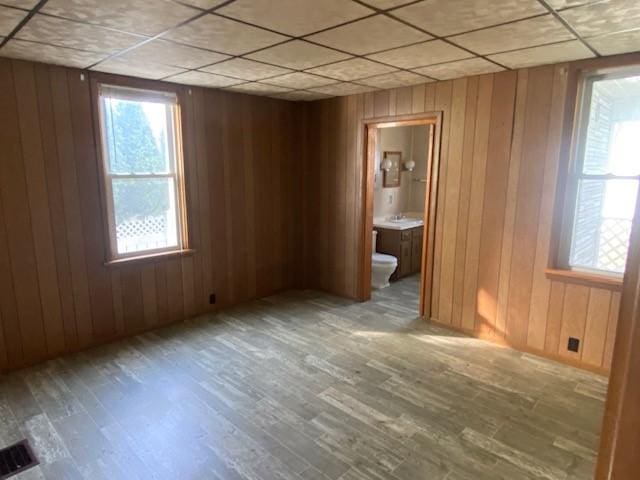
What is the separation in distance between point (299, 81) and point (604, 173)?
8.62 feet

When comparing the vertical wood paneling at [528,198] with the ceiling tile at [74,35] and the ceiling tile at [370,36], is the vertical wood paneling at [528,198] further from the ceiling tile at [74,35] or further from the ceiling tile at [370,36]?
the ceiling tile at [74,35]

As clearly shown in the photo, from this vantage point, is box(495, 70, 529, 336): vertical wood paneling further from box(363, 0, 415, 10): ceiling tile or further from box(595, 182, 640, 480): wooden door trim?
box(595, 182, 640, 480): wooden door trim

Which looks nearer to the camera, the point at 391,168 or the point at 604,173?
the point at 604,173

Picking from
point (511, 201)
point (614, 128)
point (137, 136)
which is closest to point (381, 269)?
point (511, 201)

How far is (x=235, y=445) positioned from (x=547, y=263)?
273 centimetres

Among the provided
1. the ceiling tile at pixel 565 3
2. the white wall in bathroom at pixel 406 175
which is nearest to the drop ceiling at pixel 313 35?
the ceiling tile at pixel 565 3

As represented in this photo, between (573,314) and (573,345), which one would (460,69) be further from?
(573,345)

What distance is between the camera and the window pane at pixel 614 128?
2916 mm

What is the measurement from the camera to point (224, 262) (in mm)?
4492

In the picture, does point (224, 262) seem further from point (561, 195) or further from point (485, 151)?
point (561, 195)

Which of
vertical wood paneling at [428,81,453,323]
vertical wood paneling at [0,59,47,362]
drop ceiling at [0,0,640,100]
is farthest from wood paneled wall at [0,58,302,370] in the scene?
vertical wood paneling at [428,81,453,323]

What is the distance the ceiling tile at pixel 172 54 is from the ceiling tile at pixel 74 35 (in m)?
0.10

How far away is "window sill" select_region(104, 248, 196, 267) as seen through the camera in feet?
11.8

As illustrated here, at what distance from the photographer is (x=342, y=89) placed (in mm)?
4117
